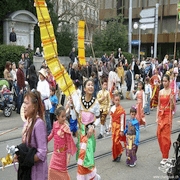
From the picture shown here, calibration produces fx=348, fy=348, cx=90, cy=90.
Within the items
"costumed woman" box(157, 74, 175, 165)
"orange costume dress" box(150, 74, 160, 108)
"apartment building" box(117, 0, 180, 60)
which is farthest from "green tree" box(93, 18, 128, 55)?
"costumed woman" box(157, 74, 175, 165)

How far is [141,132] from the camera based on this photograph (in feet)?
32.1

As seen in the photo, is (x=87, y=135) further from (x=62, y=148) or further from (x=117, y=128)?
(x=117, y=128)

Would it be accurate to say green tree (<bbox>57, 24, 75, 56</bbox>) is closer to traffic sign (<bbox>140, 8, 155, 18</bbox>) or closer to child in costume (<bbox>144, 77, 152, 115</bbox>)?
traffic sign (<bbox>140, 8, 155, 18</bbox>)

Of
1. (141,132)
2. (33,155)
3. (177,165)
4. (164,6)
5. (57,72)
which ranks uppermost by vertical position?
(164,6)

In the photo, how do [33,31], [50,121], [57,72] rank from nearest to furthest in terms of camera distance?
[57,72]
[50,121]
[33,31]

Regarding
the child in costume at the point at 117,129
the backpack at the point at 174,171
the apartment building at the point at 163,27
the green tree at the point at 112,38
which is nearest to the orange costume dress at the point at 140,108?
the child in costume at the point at 117,129

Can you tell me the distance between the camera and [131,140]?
6.98m

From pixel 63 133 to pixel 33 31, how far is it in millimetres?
20505

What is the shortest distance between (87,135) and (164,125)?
85.5 inches

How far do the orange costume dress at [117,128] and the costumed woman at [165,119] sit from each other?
754mm

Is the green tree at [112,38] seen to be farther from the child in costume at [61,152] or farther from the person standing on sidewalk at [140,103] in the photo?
the child in costume at [61,152]

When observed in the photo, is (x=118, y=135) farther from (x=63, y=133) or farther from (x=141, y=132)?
(x=141, y=132)

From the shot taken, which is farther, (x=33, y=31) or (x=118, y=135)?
(x=33, y=31)

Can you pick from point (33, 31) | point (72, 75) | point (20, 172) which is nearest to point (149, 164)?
point (20, 172)
